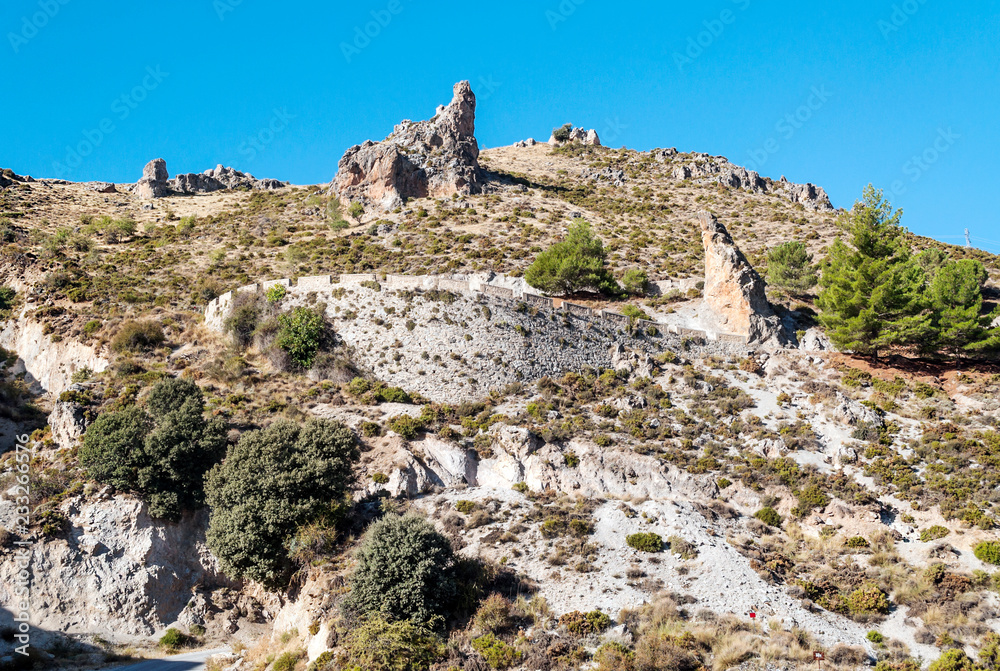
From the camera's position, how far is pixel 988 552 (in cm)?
2366

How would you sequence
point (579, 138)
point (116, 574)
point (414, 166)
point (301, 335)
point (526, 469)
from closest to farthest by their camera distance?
1. point (116, 574)
2. point (526, 469)
3. point (301, 335)
4. point (414, 166)
5. point (579, 138)

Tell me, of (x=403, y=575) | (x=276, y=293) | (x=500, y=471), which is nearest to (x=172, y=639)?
(x=403, y=575)

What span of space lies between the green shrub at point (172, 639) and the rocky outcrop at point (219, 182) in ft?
246

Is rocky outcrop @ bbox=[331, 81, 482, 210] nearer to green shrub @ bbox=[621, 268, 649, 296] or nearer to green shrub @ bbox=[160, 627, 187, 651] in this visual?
green shrub @ bbox=[621, 268, 649, 296]

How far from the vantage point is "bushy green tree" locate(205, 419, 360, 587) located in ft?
82.9

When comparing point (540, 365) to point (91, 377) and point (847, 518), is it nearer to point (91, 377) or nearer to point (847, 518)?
point (847, 518)

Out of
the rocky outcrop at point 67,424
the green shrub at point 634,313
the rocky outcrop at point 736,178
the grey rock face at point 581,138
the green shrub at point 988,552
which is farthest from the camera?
the grey rock face at point 581,138

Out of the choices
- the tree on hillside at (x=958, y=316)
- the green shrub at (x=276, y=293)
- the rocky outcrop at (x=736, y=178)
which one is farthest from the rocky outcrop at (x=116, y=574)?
the rocky outcrop at (x=736, y=178)

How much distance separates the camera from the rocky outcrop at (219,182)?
89.9m

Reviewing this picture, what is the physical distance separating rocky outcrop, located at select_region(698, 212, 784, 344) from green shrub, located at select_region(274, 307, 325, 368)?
26.5m

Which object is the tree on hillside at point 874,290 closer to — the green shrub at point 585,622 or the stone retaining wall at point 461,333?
the stone retaining wall at point 461,333

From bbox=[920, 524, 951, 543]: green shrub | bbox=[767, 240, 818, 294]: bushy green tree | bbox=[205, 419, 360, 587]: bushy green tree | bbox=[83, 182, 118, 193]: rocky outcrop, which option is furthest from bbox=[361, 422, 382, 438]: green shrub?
bbox=[83, 182, 118, 193]: rocky outcrop

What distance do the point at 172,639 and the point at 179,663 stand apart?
5.65 feet

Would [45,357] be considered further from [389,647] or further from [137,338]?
[389,647]
